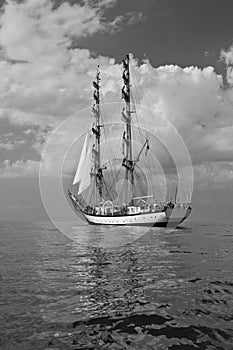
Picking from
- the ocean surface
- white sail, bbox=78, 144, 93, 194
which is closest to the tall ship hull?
white sail, bbox=78, 144, 93, 194

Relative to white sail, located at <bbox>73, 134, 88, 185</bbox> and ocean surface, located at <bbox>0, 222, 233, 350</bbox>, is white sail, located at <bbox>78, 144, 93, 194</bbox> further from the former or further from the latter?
ocean surface, located at <bbox>0, 222, 233, 350</bbox>

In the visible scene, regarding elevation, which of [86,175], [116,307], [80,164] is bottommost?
[116,307]

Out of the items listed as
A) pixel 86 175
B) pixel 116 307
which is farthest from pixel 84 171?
pixel 116 307

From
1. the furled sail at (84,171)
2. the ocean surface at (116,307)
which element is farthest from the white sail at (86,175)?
the ocean surface at (116,307)

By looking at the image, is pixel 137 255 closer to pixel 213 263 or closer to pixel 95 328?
pixel 213 263

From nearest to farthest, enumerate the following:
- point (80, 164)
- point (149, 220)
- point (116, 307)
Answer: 1. point (116, 307)
2. point (149, 220)
3. point (80, 164)

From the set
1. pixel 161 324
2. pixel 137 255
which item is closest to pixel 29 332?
pixel 161 324

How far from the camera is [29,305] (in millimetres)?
16312

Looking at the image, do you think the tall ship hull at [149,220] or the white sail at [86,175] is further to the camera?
the white sail at [86,175]

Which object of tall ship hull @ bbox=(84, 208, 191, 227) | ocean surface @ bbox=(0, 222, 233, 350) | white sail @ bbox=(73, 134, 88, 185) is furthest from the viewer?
white sail @ bbox=(73, 134, 88, 185)

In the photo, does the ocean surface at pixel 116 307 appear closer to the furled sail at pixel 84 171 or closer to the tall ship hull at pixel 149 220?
the tall ship hull at pixel 149 220

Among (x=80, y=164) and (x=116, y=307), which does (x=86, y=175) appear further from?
(x=116, y=307)

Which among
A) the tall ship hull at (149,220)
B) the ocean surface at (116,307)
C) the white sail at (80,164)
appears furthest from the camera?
the white sail at (80,164)

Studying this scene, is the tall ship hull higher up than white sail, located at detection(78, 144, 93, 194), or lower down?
lower down
